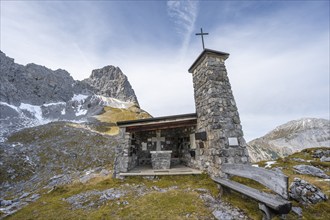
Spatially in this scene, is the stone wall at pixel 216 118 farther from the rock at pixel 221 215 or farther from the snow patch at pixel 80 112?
the snow patch at pixel 80 112

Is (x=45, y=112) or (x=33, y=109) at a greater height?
(x=33, y=109)

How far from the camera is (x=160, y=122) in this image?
9.23 metres

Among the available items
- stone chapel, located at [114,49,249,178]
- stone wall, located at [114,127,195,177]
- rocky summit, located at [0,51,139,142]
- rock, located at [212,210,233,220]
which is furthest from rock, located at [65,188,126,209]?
rocky summit, located at [0,51,139,142]

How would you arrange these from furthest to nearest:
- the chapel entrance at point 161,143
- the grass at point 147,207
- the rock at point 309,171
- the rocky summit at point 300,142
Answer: the rocky summit at point 300,142
the chapel entrance at point 161,143
the rock at point 309,171
the grass at point 147,207

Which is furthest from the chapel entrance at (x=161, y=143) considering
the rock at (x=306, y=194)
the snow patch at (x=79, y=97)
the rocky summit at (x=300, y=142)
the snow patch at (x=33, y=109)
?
the snow patch at (x=79, y=97)

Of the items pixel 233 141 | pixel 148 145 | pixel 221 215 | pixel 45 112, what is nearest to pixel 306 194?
pixel 233 141

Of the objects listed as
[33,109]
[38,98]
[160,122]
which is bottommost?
[160,122]

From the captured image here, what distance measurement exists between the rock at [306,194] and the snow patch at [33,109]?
68440mm

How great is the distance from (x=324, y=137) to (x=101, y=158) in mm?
57733

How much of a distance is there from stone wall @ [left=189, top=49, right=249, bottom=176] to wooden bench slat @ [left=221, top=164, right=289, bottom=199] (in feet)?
4.18

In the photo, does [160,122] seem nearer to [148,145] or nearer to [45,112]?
[148,145]

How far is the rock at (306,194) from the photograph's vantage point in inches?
182

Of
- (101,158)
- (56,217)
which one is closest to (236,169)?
(56,217)

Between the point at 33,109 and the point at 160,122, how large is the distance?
6828cm
